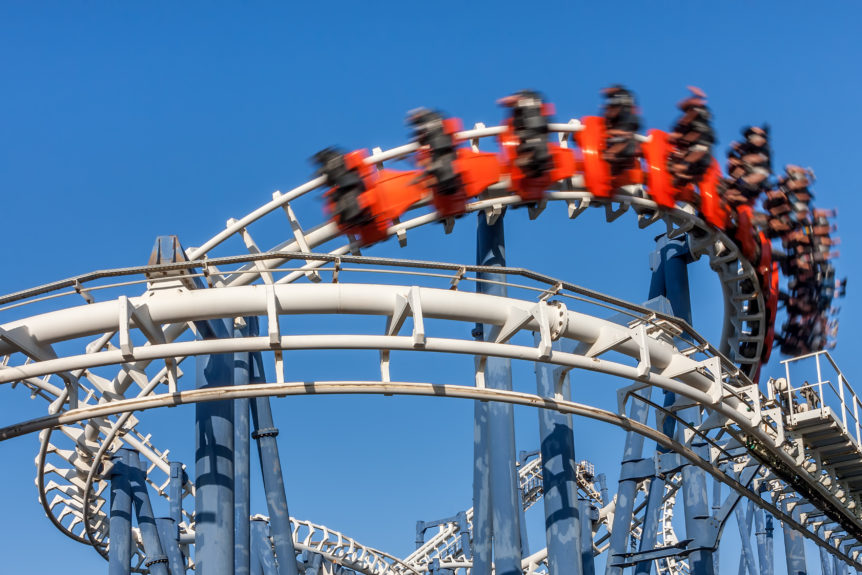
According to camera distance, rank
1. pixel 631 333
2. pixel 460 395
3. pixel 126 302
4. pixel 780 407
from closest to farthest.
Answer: pixel 126 302, pixel 460 395, pixel 631 333, pixel 780 407

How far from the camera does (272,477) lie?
41.9ft

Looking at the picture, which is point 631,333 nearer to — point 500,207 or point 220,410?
point 500,207

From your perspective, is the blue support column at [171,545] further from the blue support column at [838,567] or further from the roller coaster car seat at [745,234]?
the blue support column at [838,567]

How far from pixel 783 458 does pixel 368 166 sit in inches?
216

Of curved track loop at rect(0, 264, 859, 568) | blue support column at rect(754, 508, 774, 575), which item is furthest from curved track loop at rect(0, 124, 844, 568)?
blue support column at rect(754, 508, 774, 575)

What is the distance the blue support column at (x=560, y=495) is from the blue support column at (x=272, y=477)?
10.4 feet

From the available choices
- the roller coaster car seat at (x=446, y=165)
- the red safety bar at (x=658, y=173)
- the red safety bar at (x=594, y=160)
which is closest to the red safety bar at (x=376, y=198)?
the roller coaster car seat at (x=446, y=165)

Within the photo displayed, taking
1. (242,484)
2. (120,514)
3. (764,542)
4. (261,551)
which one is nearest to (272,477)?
(242,484)

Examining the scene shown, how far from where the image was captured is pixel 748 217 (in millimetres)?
13852

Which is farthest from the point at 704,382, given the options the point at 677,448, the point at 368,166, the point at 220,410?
the point at 220,410

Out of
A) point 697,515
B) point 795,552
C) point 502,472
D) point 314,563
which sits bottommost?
point 502,472

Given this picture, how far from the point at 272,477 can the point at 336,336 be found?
4.91m

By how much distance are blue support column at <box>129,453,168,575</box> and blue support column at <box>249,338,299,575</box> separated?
3274 mm

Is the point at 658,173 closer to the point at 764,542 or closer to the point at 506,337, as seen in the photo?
the point at 506,337
